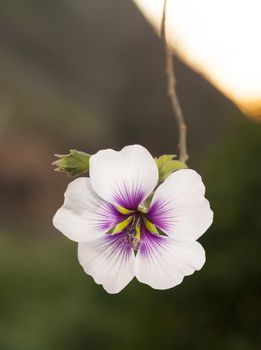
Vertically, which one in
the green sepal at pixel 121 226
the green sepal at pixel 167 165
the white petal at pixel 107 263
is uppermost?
the green sepal at pixel 167 165

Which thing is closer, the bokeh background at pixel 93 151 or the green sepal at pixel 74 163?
the green sepal at pixel 74 163

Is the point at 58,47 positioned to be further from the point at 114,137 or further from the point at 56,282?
the point at 56,282

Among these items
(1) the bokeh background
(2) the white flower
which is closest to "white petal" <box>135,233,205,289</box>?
(2) the white flower

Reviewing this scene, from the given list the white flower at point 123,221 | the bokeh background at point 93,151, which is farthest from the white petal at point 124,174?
the bokeh background at point 93,151

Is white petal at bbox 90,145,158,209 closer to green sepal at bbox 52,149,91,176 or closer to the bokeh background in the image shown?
green sepal at bbox 52,149,91,176

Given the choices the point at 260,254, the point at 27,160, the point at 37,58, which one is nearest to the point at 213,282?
the point at 260,254

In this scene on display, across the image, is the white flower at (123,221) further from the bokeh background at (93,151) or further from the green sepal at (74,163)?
the bokeh background at (93,151)

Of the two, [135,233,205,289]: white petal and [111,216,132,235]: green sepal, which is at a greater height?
[111,216,132,235]: green sepal
